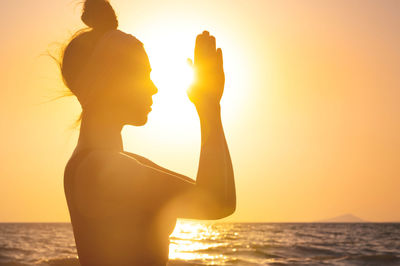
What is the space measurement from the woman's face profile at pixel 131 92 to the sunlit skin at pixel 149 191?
0.04 ft

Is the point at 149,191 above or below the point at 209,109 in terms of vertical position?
below

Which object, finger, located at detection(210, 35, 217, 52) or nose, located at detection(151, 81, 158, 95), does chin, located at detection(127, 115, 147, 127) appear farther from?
finger, located at detection(210, 35, 217, 52)

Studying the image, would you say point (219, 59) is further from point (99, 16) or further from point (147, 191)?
point (99, 16)

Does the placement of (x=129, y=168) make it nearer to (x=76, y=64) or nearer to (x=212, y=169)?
(x=212, y=169)

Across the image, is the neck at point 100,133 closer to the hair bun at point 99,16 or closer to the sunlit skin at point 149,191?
the sunlit skin at point 149,191

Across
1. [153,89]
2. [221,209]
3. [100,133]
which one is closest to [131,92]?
[153,89]

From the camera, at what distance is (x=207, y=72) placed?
1.64m

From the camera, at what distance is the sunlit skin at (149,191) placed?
1.59 m

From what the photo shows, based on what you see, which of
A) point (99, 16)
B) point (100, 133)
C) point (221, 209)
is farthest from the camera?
point (99, 16)

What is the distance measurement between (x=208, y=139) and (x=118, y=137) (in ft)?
1.53

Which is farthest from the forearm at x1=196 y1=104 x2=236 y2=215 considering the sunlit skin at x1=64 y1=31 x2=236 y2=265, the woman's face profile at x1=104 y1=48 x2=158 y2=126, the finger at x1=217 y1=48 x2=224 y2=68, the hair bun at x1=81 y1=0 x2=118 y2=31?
the hair bun at x1=81 y1=0 x2=118 y2=31

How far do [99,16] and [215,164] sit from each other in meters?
0.96

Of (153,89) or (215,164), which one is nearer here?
(215,164)

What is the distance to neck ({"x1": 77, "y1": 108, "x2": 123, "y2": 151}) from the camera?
187 centimetres
